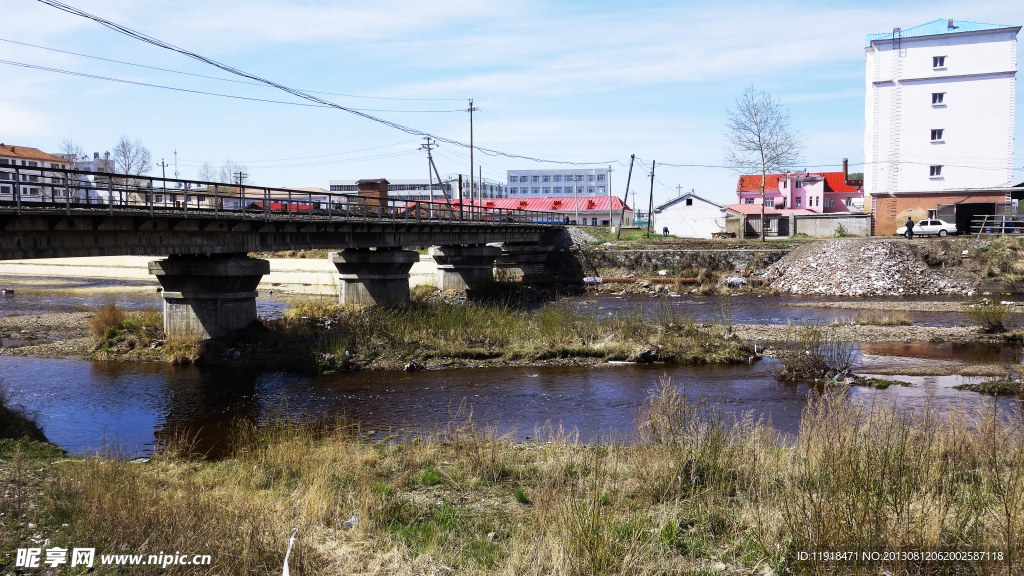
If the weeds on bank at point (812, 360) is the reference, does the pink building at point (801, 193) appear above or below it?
above

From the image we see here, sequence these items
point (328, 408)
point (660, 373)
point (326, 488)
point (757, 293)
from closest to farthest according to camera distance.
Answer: point (326, 488) → point (328, 408) → point (660, 373) → point (757, 293)

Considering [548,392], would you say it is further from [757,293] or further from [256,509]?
[757,293]

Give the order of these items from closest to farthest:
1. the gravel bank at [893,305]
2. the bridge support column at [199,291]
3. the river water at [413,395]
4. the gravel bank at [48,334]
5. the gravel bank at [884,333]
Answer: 1. the river water at [413,395]
2. the bridge support column at [199,291]
3. the gravel bank at [48,334]
4. the gravel bank at [884,333]
5. the gravel bank at [893,305]

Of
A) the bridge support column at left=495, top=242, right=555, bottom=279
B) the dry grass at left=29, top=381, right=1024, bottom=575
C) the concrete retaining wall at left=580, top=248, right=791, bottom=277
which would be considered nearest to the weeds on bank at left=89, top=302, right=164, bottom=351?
the dry grass at left=29, top=381, right=1024, bottom=575

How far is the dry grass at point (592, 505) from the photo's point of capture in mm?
6422

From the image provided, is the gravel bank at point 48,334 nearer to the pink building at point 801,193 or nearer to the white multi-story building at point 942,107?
the white multi-story building at point 942,107

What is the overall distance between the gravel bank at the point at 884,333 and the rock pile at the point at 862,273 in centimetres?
1614

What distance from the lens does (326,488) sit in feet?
28.6

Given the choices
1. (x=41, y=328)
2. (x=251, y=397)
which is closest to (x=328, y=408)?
(x=251, y=397)

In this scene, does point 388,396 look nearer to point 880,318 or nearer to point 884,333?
point 884,333

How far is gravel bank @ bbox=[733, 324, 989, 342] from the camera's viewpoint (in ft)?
82.6

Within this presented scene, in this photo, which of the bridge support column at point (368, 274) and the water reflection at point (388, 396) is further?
the bridge support column at point (368, 274)

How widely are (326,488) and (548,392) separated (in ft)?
33.6

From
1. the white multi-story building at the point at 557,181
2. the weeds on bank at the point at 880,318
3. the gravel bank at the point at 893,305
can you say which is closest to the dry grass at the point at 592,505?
the weeds on bank at the point at 880,318
